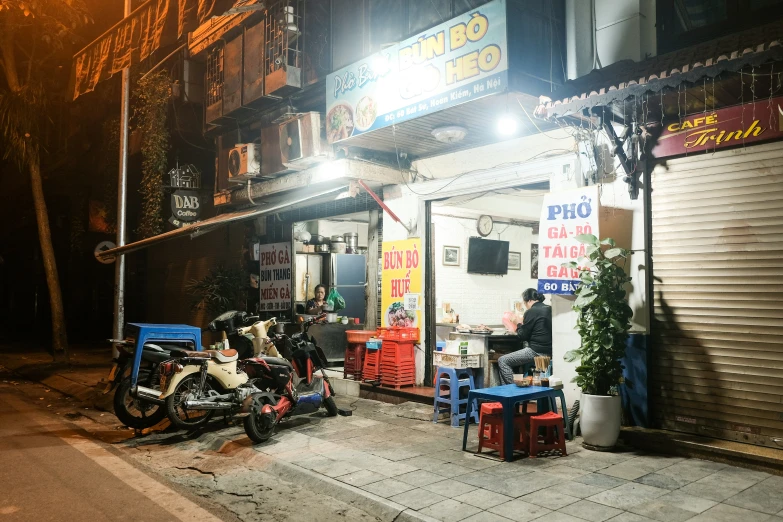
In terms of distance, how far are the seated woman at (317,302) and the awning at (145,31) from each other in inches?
280

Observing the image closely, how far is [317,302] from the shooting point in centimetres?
1434

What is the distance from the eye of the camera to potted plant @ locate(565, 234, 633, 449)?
6.91 m

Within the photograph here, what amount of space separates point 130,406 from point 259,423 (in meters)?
2.17

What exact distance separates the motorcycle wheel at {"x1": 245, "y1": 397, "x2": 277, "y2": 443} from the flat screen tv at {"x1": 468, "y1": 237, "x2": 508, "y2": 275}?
6.18 m

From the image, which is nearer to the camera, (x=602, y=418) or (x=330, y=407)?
(x=602, y=418)

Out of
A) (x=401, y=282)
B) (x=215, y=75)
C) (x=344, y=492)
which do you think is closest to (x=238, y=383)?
(x=344, y=492)

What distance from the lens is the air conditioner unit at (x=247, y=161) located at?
13.9 metres

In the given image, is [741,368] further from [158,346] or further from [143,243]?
[143,243]

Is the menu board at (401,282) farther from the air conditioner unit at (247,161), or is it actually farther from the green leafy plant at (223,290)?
the green leafy plant at (223,290)

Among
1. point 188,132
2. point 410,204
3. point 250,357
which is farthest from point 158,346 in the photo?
point 188,132

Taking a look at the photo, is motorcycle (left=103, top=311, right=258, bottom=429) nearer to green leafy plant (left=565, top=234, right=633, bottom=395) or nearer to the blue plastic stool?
the blue plastic stool

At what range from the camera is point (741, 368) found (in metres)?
6.68

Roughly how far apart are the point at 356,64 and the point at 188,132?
9.47 metres

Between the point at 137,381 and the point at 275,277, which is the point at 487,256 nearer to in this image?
the point at 275,277
